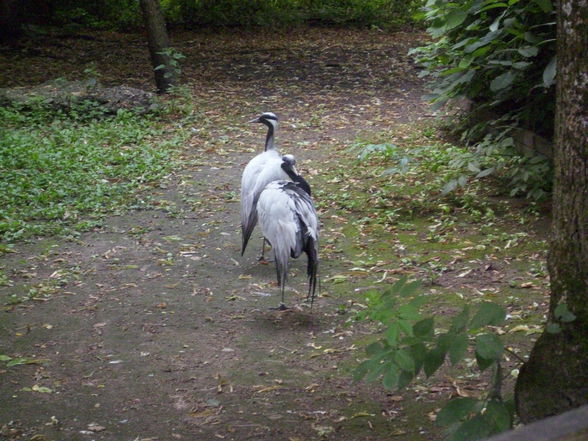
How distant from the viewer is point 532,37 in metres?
6.10

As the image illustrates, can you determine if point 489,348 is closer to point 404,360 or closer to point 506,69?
point 404,360

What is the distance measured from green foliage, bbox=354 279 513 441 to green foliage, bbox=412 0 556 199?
3.52 m

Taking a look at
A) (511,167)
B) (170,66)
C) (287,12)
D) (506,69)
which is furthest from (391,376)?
(287,12)

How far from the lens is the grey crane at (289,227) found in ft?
17.7

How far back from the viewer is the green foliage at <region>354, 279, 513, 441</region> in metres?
2.59

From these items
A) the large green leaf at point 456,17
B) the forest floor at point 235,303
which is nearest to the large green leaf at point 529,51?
the large green leaf at point 456,17

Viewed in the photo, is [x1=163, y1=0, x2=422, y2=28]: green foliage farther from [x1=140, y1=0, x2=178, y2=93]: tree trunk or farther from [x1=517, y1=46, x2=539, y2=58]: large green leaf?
[x1=517, y1=46, x2=539, y2=58]: large green leaf

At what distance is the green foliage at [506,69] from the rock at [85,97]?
16.4ft

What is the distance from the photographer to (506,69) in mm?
6680

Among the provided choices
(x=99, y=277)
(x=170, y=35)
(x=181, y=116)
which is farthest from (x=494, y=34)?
(x=170, y=35)

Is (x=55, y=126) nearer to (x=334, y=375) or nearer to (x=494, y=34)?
(x=494, y=34)

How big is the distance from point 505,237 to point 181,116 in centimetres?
598

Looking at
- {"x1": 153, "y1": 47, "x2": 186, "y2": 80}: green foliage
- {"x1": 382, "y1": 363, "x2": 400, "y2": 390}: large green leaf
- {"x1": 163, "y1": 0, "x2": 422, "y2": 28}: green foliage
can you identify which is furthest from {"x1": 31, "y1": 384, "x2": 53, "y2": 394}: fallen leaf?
{"x1": 163, "y1": 0, "x2": 422, "y2": 28}: green foliage

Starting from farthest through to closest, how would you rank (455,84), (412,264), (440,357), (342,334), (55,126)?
(55,126), (455,84), (412,264), (342,334), (440,357)
